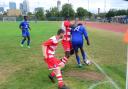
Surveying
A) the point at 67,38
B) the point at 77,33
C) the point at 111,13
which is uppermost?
the point at 77,33

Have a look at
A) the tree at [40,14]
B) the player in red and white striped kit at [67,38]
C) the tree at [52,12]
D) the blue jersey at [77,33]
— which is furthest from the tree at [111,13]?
the blue jersey at [77,33]

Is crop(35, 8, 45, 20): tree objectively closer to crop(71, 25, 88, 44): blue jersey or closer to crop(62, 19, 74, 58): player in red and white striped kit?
crop(62, 19, 74, 58): player in red and white striped kit

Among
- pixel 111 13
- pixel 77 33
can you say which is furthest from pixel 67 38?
pixel 111 13

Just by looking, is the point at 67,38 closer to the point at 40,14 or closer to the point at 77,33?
the point at 77,33

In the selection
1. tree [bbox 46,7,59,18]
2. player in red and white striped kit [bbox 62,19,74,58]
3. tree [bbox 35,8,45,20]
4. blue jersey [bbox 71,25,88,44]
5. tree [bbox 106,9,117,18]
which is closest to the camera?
blue jersey [bbox 71,25,88,44]

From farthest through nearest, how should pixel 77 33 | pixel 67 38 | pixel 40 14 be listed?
pixel 40 14 → pixel 67 38 → pixel 77 33

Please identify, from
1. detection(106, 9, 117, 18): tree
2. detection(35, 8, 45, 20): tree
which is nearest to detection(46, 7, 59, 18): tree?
detection(35, 8, 45, 20): tree

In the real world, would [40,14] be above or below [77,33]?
below

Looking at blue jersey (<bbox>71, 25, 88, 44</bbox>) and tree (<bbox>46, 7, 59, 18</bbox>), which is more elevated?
blue jersey (<bbox>71, 25, 88, 44</bbox>)

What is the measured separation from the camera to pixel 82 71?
14242 millimetres

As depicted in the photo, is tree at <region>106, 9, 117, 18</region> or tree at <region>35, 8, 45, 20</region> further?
tree at <region>106, 9, 117, 18</region>

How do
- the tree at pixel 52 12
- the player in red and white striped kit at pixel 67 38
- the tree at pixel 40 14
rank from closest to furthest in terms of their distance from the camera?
the player in red and white striped kit at pixel 67 38, the tree at pixel 40 14, the tree at pixel 52 12

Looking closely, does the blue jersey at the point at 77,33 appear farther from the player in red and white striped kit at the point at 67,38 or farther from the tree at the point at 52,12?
the tree at the point at 52,12

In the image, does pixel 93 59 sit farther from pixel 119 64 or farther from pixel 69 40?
pixel 69 40
